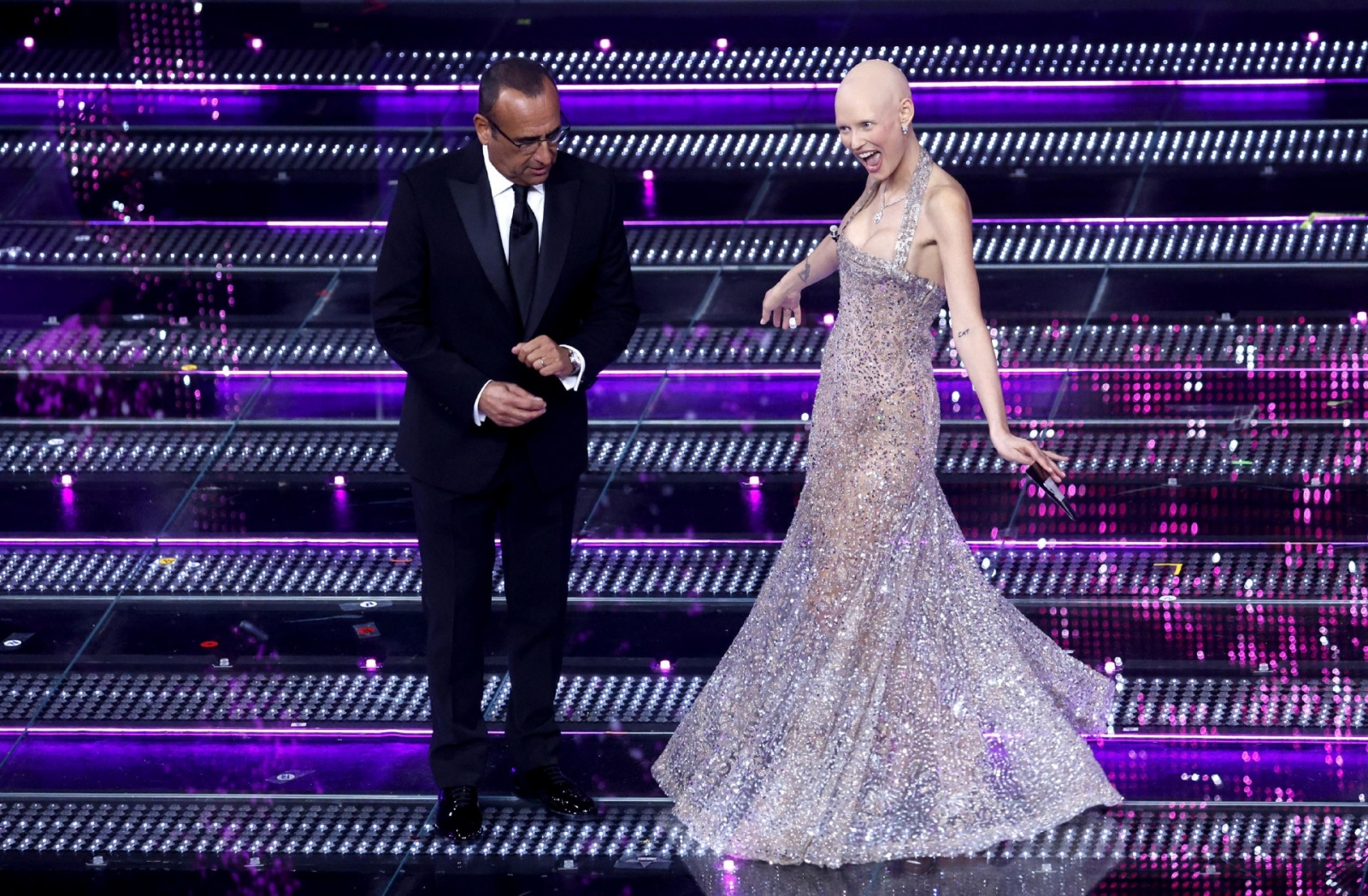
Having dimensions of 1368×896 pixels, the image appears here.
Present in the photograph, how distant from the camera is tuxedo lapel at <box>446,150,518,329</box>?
366cm

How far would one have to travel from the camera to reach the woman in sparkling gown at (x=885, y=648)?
146 inches

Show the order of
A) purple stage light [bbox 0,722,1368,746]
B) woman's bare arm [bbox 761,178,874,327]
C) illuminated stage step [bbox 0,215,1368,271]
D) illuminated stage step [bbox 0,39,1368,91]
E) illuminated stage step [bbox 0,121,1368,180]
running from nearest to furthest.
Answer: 1. woman's bare arm [bbox 761,178,874,327]
2. purple stage light [bbox 0,722,1368,746]
3. illuminated stage step [bbox 0,215,1368,271]
4. illuminated stage step [bbox 0,121,1368,180]
5. illuminated stage step [bbox 0,39,1368,91]

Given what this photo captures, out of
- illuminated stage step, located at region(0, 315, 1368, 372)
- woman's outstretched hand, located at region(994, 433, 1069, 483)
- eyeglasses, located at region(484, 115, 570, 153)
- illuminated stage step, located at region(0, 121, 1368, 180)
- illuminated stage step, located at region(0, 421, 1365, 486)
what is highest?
illuminated stage step, located at region(0, 121, 1368, 180)

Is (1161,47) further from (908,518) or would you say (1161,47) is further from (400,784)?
(400,784)

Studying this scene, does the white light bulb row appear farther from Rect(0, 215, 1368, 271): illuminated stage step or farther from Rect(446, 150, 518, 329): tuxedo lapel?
Rect(446, 150, 518, 329): tuxedo lapel

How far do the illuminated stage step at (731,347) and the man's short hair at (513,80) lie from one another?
200cm

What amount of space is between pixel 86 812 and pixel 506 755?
867 millimetres

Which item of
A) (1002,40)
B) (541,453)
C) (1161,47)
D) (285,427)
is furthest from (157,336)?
(1161,47)

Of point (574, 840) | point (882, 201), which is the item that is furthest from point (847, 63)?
point (574, 840)

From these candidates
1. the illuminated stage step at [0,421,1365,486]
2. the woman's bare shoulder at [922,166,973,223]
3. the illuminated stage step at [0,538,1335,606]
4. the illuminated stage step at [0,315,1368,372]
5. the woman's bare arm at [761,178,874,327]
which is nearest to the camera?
the woman's bare shoulder at [922,166,973,223]

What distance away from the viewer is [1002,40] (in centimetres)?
626

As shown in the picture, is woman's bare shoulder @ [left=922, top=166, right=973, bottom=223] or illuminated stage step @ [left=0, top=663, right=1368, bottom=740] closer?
woman's bare shoulder @ [left=922, top=166, right=973, bottom=223]

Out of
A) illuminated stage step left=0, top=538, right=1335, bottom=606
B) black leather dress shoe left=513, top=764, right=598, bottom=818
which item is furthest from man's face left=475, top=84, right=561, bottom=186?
illuminated stage step left=0, top=538, right=1335, bottom=606

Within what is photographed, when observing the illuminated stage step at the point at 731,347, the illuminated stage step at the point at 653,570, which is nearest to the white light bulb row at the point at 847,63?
the illuminated stage step at the point at 731,347
